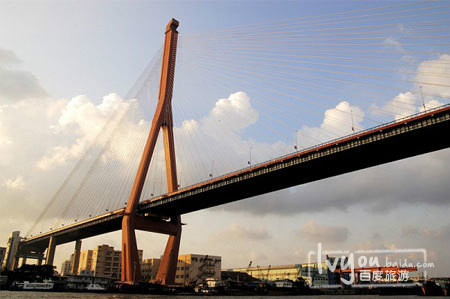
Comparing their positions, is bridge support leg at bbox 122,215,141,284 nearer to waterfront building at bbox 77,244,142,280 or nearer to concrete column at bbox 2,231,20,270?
waterfront building at bbox 77,244,142,280

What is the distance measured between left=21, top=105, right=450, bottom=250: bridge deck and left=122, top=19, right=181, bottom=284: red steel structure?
2.50 m

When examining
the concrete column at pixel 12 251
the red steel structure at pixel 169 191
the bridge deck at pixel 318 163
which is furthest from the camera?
the concrete column at pixel 12 251

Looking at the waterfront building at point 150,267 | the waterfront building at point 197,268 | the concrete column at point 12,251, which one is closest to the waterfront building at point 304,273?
the waterfront building at point 197,268

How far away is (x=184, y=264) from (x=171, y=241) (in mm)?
43178

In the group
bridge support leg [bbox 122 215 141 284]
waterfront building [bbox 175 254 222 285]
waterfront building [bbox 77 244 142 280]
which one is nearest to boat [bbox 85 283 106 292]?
bridge support leg [bbox 122 215 141 284]

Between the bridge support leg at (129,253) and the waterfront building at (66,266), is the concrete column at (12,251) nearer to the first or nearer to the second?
the waterfront building at (66,266)

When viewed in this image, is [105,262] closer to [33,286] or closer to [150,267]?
[150,267]

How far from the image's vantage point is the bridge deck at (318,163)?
35812 millimetres

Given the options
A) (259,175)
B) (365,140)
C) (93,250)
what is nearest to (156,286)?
(259,175)

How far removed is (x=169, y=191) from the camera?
54.1 metres

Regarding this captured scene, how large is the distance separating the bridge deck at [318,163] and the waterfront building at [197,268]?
123 feet

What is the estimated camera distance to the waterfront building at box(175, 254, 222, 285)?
9469 cm

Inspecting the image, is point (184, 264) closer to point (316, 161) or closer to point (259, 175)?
point (259, 175)

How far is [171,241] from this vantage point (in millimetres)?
56250
